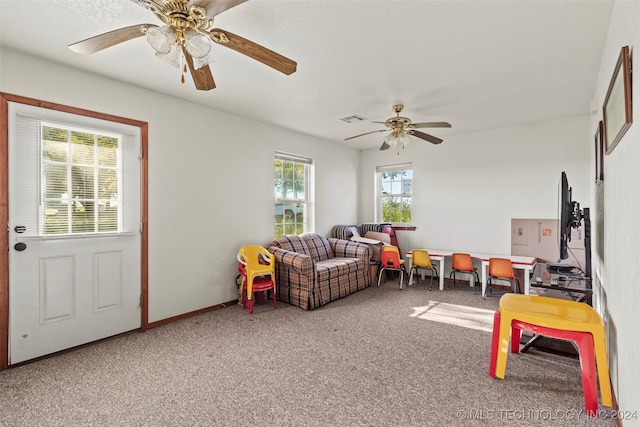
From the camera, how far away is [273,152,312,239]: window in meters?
4.85

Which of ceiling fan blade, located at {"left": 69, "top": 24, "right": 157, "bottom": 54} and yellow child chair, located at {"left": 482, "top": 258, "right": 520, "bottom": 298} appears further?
yellow child chair, located at {"left": 482, "top": 258, "right": 520, "bottom": 298}

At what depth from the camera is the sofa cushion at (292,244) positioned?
445cm

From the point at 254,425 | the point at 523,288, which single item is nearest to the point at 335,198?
the point at 523,288

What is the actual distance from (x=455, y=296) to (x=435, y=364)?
2246 millimetres

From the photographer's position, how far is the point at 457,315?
3672 mm

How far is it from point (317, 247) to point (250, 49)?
11.1ft

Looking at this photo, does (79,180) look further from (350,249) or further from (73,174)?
(350,249)

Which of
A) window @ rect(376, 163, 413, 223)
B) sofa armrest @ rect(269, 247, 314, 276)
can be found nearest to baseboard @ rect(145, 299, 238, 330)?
sofa armrest @ rect(269, 247, 314, 276)

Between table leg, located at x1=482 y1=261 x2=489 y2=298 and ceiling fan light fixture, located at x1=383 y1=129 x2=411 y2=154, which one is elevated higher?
ceiling fan light fixture, located at x1=383 y1=129 x2=411 y2=154

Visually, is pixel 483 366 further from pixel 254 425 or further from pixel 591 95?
pixel 591 95

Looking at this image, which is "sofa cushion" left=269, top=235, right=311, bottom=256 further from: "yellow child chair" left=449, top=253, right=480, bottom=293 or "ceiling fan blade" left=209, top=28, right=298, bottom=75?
"ceiling fan blade" left=209, top=28, right=298, bottom=75

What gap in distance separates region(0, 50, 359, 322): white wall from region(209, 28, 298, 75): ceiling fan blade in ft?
6.20

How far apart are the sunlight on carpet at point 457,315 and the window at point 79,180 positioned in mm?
3487

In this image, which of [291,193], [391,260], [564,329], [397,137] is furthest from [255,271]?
[564,329]
